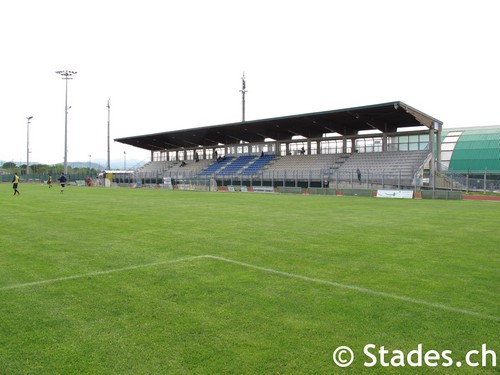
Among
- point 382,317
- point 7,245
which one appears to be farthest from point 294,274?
point 7,245

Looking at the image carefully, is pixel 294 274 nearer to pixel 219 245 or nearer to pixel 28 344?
pixel 219 245

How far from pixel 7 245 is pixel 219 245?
5.23 m

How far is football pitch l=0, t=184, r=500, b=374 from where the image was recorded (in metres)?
4.06

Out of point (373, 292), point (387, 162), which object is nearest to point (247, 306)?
point (373, 292)

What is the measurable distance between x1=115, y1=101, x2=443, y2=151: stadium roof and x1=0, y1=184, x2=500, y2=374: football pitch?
1400 inches

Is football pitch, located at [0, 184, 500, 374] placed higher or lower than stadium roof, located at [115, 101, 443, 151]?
lower

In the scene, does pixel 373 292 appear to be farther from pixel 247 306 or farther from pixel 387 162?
pixel 387 162

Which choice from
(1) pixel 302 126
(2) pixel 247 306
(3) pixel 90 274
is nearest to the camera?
(2) pixel 247 306

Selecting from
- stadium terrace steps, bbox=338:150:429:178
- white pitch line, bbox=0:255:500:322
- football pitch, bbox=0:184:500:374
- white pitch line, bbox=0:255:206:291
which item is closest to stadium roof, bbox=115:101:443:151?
stadium terrace steps, bbox=338:150:429:178

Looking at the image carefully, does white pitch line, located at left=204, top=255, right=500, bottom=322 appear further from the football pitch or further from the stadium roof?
the stadium roof

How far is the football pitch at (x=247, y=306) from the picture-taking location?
4059 millimetres

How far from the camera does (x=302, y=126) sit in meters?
55.8

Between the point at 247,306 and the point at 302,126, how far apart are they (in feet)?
170

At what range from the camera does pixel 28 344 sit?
4359mm
